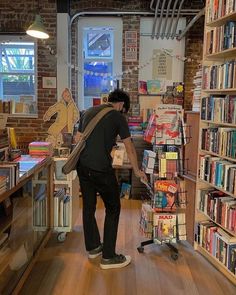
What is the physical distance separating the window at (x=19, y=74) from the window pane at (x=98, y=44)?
2.93 ft

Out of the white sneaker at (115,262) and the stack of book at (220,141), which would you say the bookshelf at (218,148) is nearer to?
the stack of book at (220,141)

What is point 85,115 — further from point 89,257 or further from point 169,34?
point 169,34

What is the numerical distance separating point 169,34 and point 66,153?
2.92 metres

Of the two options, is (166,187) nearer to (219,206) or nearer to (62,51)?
(219,206)

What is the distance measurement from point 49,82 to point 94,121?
2.90 meters

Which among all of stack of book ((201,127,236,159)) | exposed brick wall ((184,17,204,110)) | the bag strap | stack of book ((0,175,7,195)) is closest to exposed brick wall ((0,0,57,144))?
exposed brick wall ((184,17,204,110))

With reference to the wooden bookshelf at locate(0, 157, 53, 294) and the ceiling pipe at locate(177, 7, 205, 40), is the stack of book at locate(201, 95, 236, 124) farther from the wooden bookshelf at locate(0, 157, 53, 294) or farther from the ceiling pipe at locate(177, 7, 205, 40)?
the ceiling pipe at locate(177, 7, 205, 40)

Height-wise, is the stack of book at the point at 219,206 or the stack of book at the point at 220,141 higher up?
the stack of book at the point at 220,141

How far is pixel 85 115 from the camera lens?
2.99 meters

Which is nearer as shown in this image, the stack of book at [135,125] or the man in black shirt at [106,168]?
the man in black shirt at [106,168]

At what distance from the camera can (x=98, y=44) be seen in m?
5.72

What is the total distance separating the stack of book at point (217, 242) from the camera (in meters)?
2.76

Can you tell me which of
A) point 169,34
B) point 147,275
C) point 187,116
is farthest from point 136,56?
point 147,275

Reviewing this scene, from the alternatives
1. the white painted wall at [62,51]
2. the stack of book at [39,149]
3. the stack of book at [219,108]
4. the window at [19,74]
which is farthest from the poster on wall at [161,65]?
the stack of book at [39,149]
